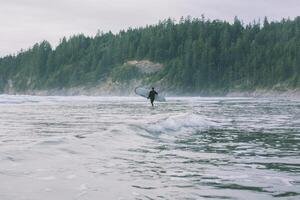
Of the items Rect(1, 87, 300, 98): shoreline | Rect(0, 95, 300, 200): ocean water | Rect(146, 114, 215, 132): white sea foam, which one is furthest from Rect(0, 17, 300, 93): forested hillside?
Rect(0, 95, 300, 200): ocean water

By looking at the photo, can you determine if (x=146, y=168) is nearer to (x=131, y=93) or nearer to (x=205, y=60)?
(x=131, y=93)

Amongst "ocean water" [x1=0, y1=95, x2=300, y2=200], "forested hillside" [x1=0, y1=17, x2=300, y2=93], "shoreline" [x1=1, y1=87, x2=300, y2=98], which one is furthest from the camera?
"forested hillside" [x1=0, y1=17, x2=300, y2=93]

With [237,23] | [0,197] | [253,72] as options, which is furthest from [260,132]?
[237,23]

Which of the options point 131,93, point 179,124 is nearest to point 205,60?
point 131,93

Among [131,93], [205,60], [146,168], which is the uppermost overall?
[205,60]

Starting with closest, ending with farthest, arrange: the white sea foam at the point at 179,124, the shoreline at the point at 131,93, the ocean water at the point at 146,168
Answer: the ocean water at the point at 146,168 < the white sea foam at the point at 179,124 < the shoreline at the point at 131,93

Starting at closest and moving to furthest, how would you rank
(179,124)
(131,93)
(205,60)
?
(179,124) < (131,93) < (205,60)

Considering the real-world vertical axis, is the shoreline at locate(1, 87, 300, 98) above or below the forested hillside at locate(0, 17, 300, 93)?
below

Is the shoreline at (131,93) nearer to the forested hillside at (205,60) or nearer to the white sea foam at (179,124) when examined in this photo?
the forested hillside at (205,60)

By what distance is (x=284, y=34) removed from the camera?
180875 millimetres

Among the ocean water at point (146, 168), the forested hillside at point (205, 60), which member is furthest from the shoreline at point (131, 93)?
the ocean water at point (146, 168)

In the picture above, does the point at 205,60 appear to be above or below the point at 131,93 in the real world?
above

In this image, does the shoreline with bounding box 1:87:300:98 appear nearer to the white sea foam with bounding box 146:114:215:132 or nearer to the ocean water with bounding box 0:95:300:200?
the white sea foam with bounding box 146:114:215:132

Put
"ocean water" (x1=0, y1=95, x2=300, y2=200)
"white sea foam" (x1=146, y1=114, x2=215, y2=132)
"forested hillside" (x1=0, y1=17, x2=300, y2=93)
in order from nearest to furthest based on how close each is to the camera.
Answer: "ocean water" (x1=0, y1=95, x2=300, y2=200), "white sea foam" (x1=146, y1=114, x2=215, y2=132), "forested hillside" (x1=0, y1=17, x2=300, y2=93)
